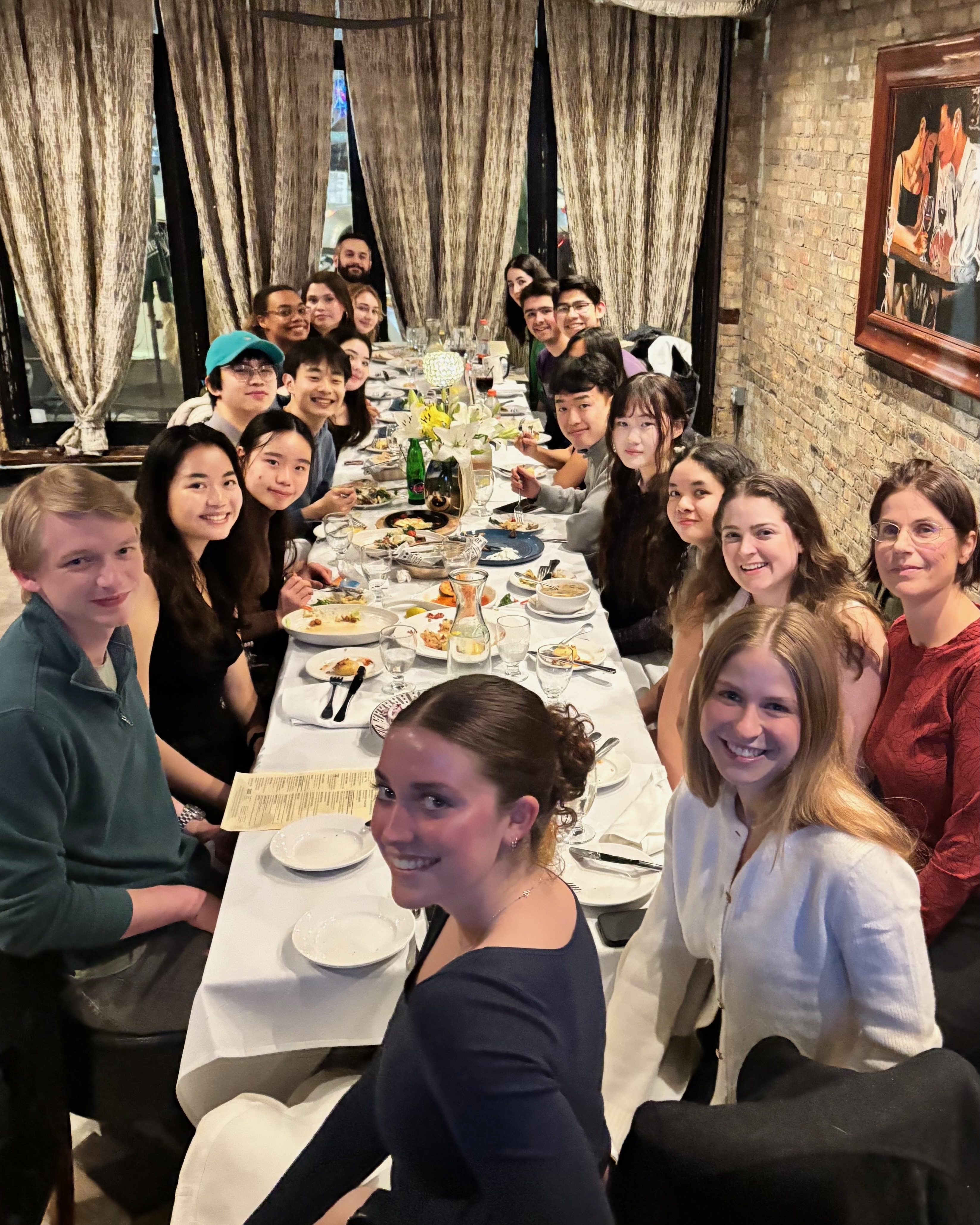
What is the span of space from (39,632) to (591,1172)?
110 centimetres

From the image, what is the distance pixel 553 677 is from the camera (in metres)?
2.17

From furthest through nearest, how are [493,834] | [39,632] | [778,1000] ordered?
[39,632] < [778,1000] < [493,834]

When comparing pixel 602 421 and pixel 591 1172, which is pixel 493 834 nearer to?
pixel 591 1172

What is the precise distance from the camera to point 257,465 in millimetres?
2840

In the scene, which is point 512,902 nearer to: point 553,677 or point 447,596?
point 553,677

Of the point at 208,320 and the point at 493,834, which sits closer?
the point at 493,834

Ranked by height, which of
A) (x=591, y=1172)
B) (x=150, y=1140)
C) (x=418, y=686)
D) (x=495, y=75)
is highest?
(x=495, y=75)

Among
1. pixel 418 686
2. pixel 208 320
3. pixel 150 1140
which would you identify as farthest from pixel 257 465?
pixel 208 320

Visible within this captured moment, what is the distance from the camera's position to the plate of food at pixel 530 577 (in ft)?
9.62

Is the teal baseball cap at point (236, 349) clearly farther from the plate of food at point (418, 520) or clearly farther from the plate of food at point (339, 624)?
the plate of food at point (339, 624)

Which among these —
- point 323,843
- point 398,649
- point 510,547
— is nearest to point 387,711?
point 398,649

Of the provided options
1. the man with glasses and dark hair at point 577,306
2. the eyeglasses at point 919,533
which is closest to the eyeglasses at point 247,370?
the man with glasses and dark hair at point 577,306

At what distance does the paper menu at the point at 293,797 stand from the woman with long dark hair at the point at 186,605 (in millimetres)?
390

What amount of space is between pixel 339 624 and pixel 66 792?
3.47 ft
